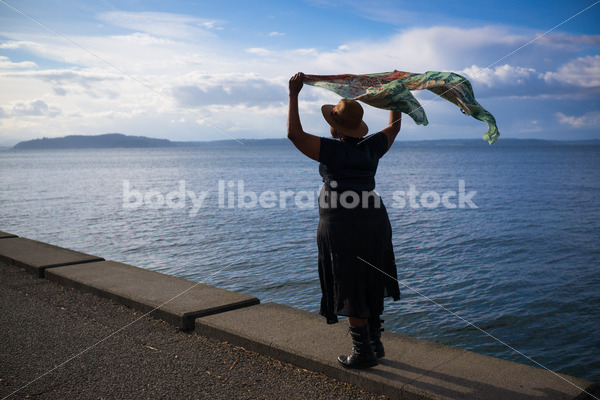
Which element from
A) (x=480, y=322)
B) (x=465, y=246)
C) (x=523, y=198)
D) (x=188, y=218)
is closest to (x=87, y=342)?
(x=480, y=322)

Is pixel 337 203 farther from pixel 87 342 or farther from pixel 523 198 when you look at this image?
pixel 523 198

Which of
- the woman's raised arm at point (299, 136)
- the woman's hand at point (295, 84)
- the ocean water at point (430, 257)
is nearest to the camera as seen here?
the woman's raised arm at point (299, 136)

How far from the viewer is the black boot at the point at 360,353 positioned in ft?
11.8

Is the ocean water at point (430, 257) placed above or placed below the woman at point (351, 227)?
below

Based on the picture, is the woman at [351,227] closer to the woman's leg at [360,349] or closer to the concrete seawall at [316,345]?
the woman's leg at [360,349]

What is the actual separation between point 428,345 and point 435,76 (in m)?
2.11

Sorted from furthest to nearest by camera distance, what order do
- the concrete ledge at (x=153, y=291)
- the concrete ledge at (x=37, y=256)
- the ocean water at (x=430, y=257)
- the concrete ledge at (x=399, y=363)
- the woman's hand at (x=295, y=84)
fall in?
1. the ocean water at (x=430, y=257)
2. the concrete ledge at (x=37, y=256)
3. the concrete ledge at (x=153, y=291)
4. the woman's hand at (x=295, y=84)
5. the concrete ledge at (x=399, y=363)

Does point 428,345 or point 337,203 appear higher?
point 337,203

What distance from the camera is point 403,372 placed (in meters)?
3.57

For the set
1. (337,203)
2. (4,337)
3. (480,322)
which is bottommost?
(480,322)

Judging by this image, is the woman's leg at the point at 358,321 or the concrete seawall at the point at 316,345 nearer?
the concrete seawall at the point at 316,345

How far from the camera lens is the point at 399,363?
374 cm

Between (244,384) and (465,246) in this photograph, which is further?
(465,246)

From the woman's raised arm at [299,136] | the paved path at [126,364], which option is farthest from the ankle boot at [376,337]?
the woman's raised arm at [299,136]
